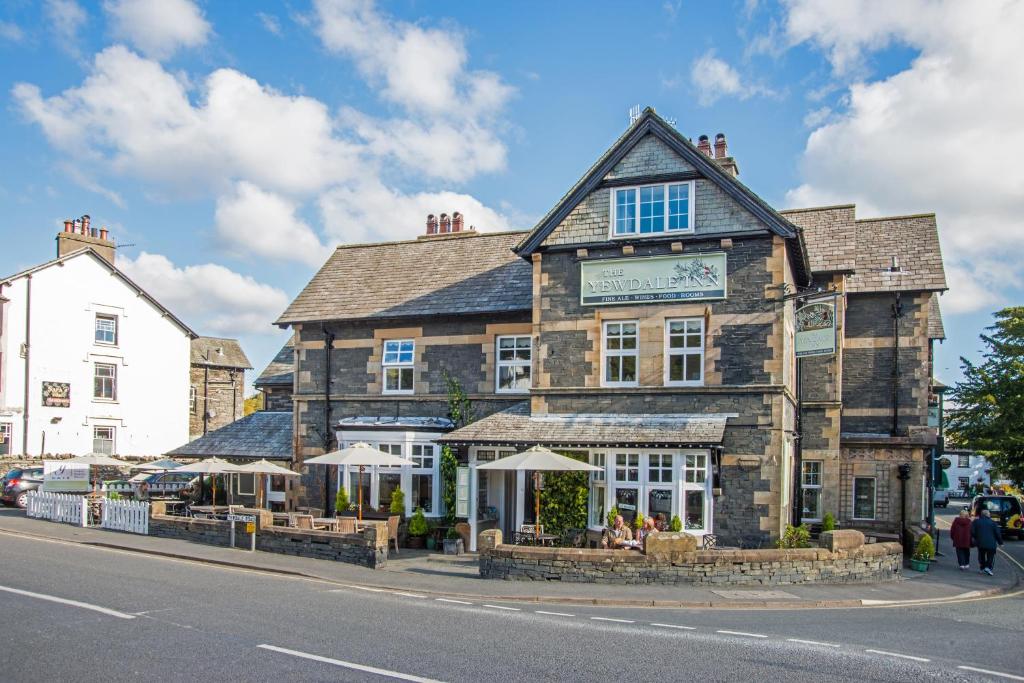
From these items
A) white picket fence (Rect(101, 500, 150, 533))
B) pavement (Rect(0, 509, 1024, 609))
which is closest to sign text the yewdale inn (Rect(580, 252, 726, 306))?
pavement (Rect(0, 509, 1024, 609))

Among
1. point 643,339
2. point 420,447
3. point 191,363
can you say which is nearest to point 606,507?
point 643,339

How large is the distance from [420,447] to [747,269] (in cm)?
987

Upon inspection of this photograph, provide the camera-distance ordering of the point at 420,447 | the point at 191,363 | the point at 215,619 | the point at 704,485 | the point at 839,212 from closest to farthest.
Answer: the point at 215,619
the point at 704,485
the point at 420,447
the point at 839,212
the point at 191,363

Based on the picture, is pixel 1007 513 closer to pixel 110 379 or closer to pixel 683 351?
pixel 683 351

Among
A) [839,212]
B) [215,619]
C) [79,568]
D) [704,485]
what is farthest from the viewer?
[839,212]

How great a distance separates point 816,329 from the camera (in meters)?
20.3

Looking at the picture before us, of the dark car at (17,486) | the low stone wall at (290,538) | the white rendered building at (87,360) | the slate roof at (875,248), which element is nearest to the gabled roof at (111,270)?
the white rendered building at (87,360)

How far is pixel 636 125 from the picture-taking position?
68.4ft

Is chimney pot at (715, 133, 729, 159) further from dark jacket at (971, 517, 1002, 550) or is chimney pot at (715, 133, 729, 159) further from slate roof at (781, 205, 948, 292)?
dark jacket at (971, 517, 1002, 550)

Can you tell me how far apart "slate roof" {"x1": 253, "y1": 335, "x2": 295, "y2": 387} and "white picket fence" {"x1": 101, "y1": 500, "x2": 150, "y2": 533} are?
29.5 ft

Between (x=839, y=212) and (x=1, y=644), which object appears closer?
(x=1, y=644)

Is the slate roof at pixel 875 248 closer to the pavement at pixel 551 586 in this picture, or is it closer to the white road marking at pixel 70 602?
the pavement at pixel 551 586

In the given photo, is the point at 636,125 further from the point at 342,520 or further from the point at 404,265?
the point at 342,520

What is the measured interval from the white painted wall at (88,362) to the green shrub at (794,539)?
32.0 meters
